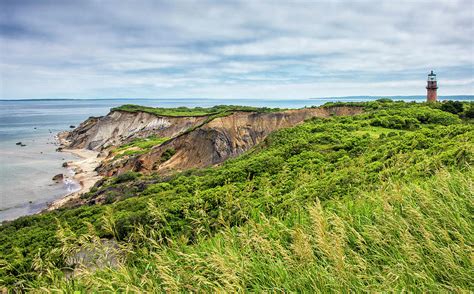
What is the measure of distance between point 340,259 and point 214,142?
128 ft

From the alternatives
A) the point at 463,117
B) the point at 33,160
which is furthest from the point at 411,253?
the point at 33,160

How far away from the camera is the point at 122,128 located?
254ft

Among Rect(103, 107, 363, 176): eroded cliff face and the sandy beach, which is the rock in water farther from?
Rect(103, 107, 363, 176): eroded cliff face

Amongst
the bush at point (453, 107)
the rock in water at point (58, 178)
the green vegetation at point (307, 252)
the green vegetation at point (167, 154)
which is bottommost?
the rock in water at point (58, 178)

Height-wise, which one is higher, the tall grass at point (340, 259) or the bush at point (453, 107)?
the bush at point (453, 107)

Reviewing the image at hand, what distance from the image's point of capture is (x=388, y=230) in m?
4.50

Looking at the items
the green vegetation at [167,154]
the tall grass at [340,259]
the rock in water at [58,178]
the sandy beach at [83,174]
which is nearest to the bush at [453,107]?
the green vegetation at [167,154]

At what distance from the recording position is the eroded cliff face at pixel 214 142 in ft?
137

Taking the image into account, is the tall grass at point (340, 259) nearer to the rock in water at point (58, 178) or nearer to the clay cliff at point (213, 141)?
the clay cliff at point (213, 141)

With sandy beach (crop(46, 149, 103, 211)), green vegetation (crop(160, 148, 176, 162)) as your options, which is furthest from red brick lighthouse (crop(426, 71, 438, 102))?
sandy beach (crop(46, 149, 103, 211))

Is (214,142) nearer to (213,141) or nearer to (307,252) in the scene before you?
(213,141)

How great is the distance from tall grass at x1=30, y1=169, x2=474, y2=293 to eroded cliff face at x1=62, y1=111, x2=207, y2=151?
2415 inches

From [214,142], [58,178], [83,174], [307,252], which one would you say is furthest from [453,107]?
[58,178]

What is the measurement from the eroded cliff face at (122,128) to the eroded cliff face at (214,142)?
19.1 m
